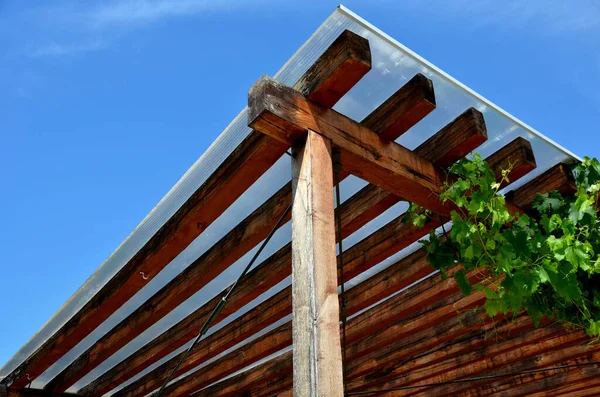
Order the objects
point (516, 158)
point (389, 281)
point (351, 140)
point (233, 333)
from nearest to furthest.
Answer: point (351, 140) < point (516, 158) < point (389, 281) < point (233, 333)

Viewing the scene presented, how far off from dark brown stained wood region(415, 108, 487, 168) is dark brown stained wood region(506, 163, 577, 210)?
622 millimetres

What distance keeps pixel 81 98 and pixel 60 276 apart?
21.1 m

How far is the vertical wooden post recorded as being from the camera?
6.16 ft

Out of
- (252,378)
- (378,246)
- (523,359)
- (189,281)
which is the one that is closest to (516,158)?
(378,246)

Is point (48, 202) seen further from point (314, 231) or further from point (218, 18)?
point (314, 231)

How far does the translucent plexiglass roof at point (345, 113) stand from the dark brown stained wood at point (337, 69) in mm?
117

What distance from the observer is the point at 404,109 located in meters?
2.51

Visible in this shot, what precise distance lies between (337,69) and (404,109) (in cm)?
41

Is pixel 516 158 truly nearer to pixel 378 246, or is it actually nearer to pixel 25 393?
pixel 378 246

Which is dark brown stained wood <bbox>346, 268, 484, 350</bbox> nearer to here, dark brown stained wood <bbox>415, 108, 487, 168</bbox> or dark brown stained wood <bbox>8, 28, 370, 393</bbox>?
dark brown stained wood <bbox>415, 108, 487, 168</bbox>

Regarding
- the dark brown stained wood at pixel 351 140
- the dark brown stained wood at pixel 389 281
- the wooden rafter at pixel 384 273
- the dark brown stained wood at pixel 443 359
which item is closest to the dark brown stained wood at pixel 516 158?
the wooden rafter at pixel 384 273

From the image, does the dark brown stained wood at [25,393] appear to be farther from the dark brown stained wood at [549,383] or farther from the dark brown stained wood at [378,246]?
the dark brown stained wood at [549,383]

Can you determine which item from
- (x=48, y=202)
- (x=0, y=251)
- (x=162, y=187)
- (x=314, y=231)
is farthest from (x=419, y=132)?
(x=0, y=251)

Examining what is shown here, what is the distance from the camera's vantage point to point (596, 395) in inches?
190
